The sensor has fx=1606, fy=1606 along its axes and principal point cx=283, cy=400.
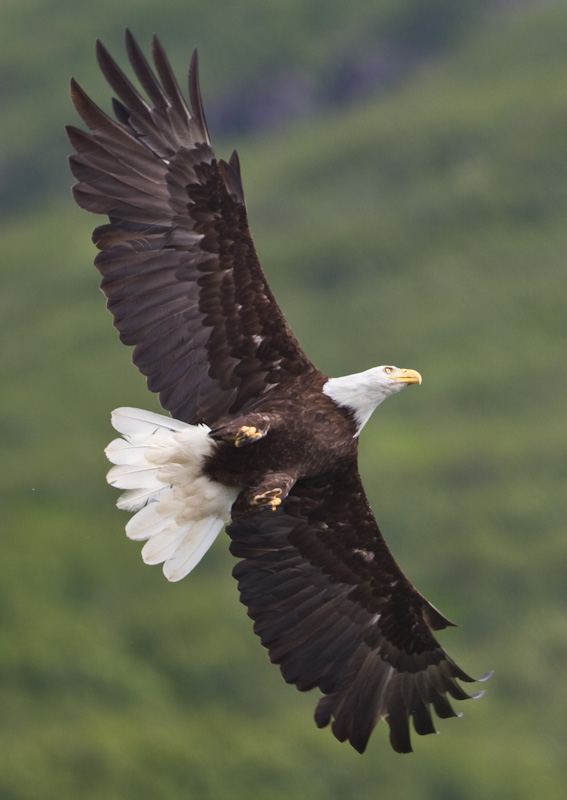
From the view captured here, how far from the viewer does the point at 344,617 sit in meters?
15.9

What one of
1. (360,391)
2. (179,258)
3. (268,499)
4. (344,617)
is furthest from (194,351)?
(344,617)

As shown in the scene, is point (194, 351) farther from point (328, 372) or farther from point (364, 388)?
point (328, 372)

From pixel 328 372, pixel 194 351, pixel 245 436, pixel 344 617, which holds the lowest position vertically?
pixel 344 617

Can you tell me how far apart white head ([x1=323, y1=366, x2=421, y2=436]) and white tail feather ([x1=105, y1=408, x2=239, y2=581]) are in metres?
1.26

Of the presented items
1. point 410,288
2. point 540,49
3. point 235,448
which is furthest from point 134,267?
point 540,49

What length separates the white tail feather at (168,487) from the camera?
14.6 meters

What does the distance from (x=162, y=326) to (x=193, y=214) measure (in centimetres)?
107

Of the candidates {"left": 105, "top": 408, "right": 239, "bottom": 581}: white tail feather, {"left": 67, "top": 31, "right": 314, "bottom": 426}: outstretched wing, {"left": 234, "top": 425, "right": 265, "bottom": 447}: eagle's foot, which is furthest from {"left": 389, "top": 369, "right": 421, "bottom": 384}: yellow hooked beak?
{"left": 105, "top": 408, "right": 239, "bottom": 581}: white tail feather

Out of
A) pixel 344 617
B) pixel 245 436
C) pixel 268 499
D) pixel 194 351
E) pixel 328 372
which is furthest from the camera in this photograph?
pixel 328 372

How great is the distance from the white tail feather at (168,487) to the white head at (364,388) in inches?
49.6

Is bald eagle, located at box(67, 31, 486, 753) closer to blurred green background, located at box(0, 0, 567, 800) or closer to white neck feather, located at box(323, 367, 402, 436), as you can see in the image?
white neck feather, located at box(323, 367, 402, 436)

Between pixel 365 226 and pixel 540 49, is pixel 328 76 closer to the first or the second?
pixel 540 49

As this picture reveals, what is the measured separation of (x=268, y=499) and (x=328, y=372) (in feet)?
191

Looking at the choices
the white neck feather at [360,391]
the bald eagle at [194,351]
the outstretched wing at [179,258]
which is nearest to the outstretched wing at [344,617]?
the bald eagle at [194,351]
